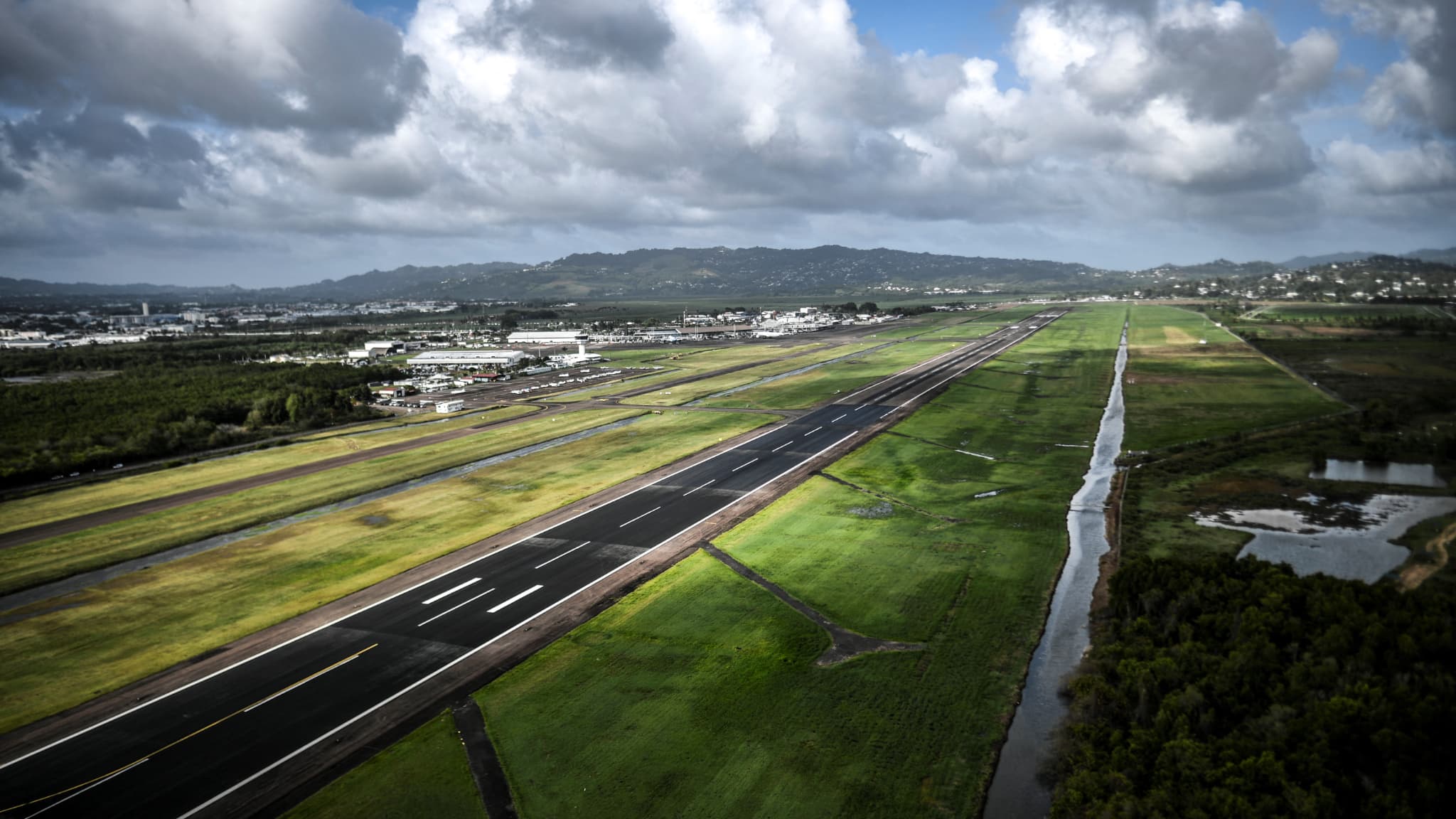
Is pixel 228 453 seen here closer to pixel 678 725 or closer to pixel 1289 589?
pixel 678 725

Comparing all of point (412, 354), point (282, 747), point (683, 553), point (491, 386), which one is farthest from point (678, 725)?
point (412, 354)

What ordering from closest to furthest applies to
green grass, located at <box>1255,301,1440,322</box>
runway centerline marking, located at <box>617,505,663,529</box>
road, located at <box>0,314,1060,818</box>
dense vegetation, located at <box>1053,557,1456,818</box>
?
dense vegetation, located at <box>1053,557,1456,818</box>, road, located at <box>0,314,1060,818</box>, runway centerline marking, located at <box>617,505,663,529</box>, green grass, located at <box>1255,301,1440,322</box>

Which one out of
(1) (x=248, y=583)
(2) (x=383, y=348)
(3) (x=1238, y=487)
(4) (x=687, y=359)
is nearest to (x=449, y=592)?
(1) (x=248, y=583)

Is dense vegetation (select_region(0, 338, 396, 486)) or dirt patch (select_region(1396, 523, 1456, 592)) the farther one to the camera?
dense vegetation (select_region(0, 338, 396, 486))

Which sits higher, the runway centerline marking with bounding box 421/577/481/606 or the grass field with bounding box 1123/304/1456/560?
the grass field with bounding box 1123/304/1456/560

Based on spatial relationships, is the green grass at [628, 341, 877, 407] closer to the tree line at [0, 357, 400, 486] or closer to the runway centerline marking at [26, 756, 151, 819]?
the tree line at [0, 357, 400, 486]

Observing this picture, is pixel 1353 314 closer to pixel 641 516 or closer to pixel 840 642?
pixel 641 516

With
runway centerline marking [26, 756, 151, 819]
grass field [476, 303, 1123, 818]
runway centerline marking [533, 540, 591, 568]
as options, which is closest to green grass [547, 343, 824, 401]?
runway centerline marking [533, 540, 591, 568]
